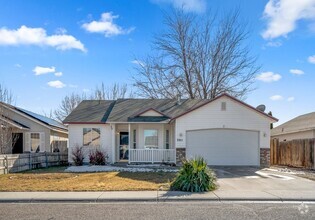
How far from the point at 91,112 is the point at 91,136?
2133mm

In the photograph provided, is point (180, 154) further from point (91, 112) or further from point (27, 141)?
point (27, 141)

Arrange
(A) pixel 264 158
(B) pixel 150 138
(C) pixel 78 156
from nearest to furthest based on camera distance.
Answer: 1. (A) pixel 264 158
2. (C) pixel 78 156
3. (B) pixel 150 138

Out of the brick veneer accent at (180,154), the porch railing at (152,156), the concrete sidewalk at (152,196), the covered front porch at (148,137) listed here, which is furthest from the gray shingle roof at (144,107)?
the concrete sidewalk at (152,196)

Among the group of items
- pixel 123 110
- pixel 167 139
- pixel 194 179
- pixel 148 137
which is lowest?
pixel 194 179

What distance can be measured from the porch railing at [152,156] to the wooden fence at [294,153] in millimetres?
8721

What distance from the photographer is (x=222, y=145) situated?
72.0 feet

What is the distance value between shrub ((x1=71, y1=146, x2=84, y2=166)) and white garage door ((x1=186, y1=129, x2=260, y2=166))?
22.8ft

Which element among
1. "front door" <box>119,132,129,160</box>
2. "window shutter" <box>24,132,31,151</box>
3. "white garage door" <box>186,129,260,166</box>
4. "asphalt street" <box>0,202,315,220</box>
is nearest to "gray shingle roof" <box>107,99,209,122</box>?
"front door" <box>119,132,129,160</box>

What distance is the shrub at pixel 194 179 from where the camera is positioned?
12555 mm

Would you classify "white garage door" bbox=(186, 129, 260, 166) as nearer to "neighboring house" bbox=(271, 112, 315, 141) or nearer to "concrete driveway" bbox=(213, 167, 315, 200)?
"concrete driveway" bbox=(213, 167, 315, 200)

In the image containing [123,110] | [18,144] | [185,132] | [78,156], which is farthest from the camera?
[18,144]

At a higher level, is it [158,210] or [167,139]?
[167,139]

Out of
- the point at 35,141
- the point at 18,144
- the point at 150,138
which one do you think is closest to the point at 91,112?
the point at 150,138

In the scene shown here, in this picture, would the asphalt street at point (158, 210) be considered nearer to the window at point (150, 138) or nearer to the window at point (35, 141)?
the window at point (150, 138)
